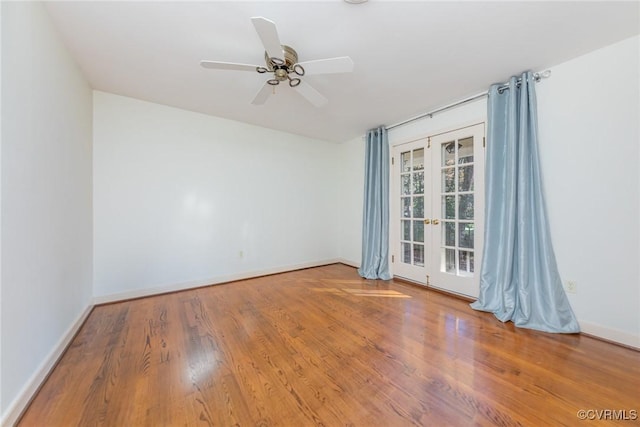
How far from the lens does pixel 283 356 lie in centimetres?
177

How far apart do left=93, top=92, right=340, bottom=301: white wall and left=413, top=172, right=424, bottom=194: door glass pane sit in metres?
1.86

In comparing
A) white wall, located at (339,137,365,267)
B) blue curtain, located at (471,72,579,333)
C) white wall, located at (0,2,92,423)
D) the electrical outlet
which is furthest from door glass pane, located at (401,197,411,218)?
white wall, located at (0,2,92,423)

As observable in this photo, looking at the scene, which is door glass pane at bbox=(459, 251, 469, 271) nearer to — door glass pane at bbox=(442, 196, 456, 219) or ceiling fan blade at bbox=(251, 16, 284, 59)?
door glass pane at bbox=(442, 196, 456, 219)

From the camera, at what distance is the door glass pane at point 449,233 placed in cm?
302

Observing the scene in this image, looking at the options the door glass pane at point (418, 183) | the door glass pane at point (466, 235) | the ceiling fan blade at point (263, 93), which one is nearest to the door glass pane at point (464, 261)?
the door glass pane at point (466, 235)

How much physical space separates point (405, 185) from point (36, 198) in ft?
12.6

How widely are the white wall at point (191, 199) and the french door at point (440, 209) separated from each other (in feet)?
5.52

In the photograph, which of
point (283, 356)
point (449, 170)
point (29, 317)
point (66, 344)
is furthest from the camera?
point (449, 170)

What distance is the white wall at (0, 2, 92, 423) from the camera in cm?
123

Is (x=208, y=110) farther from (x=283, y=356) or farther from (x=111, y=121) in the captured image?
(x=283, y=356)

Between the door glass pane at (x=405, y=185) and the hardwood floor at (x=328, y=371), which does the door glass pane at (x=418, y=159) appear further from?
the hardwood floor at (x=328, y=371)

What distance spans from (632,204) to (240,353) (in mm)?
3329

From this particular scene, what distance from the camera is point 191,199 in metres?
3.29

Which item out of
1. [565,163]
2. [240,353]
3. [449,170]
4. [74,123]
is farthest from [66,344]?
[565,163]
